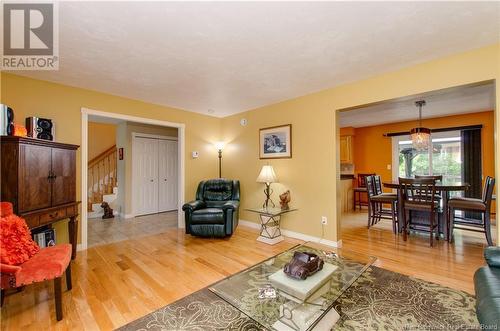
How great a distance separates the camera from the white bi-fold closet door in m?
5.40

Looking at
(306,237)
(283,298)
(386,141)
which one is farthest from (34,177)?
(386,141)

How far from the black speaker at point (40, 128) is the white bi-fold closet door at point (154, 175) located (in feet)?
7.95

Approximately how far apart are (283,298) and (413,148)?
569 centimetres

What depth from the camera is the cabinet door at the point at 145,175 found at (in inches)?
211

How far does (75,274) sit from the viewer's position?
8.16ft

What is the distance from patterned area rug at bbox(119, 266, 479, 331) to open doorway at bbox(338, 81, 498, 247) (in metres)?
1.58

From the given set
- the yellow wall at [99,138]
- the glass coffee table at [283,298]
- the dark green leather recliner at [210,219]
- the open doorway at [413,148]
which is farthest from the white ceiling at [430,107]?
the yellow wall at [99,138]

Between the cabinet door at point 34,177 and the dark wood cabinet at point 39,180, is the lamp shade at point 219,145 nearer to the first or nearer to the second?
the dark wood cabinet at point 39,180

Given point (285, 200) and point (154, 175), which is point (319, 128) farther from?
point (154, 175)

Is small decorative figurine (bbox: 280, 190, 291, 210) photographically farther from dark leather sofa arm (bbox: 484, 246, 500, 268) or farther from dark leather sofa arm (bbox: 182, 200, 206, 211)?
dark leather sofa arm (bbox: 484, 246, 500, 268)

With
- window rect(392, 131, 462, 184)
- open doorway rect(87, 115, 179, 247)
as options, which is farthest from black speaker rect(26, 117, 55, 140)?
window rect(392, 131, 462, 184)

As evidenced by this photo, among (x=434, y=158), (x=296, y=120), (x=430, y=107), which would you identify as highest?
(x=430, y=107)

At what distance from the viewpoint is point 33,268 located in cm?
167

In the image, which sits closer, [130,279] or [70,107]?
[130,279]
